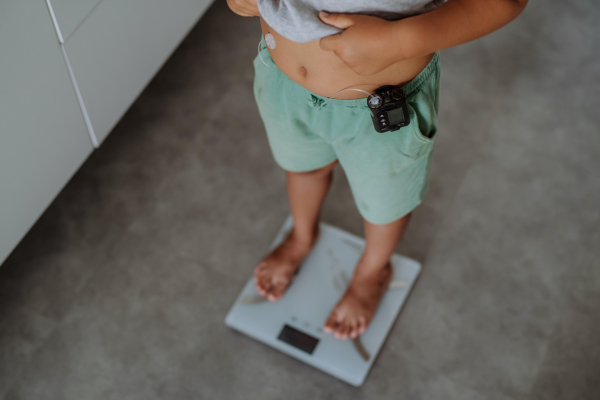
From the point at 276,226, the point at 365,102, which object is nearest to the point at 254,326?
the point at 276,226

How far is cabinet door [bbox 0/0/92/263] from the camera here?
88 centimetres

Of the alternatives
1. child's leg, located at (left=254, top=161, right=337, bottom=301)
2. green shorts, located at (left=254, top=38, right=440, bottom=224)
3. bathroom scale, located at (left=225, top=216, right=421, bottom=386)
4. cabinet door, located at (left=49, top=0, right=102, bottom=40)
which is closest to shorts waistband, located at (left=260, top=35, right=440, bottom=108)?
green shorts, located at (left=254, top=38, right=440, bottom=224)

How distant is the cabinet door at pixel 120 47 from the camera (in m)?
1.02

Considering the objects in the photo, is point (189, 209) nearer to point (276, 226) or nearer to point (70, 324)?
point (276, 226)

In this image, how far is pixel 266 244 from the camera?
132cm

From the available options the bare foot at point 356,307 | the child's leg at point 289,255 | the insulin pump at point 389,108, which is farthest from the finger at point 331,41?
the bare foot at point 356,307

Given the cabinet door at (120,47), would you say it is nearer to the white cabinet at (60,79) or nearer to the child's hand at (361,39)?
the white cabinet at (60,79)

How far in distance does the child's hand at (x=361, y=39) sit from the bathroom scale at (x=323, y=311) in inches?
28.8

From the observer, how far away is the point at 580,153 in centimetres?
142

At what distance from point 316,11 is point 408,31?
11 cm

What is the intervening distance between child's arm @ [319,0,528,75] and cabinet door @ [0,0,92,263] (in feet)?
1.85

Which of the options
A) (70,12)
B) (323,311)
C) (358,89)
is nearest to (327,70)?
(358,89)

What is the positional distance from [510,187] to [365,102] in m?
0.81

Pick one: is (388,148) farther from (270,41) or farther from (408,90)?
(270,41)
